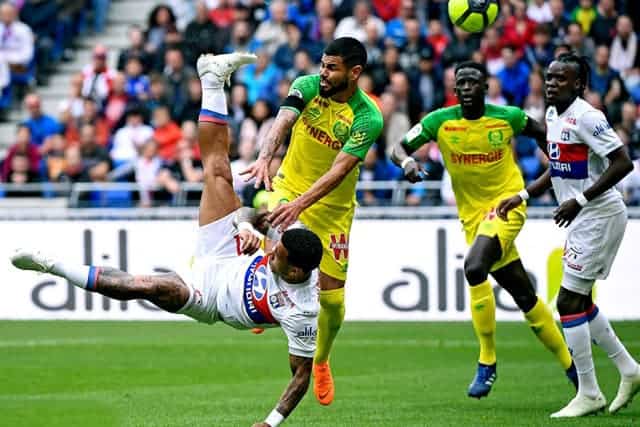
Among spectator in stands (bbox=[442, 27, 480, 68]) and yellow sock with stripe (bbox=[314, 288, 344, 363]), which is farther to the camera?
spectator in stands (bbox=[442, 27, 480, 68])

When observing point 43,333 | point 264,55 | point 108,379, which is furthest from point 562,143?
point 264,55

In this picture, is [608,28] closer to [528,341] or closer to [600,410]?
[528,341]

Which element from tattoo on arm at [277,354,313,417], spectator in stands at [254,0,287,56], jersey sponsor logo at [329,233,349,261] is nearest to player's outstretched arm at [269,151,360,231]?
jersey sponsor logo at [329,233,349,261]

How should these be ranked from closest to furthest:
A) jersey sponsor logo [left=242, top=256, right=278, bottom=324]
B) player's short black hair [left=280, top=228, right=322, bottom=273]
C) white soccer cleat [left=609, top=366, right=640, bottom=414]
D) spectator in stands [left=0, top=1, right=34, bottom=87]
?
player's short black hair [left=280, top=228, right=322, bottom=273] → jersey sponsor logo [left=242, top=256, right=278, bottom=324] → white soccer cleat [left=609, top=366, right=640, bottom=414] → spectator in stands [left=0, top=1, right=34, bottom=87]

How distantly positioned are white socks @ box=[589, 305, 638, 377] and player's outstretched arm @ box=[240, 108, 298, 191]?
2.79 metres

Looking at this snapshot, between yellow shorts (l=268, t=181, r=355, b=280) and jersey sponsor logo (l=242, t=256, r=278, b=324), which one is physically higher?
jersey sponsor logo (l=242, t=256, r=278, b=324)

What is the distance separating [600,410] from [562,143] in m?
2.06

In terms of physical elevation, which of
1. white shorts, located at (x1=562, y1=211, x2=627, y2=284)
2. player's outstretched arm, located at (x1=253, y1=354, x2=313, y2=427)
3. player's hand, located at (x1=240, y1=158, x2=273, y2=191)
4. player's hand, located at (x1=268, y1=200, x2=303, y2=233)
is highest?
player's hand, located at (x1=240, y1=158, x2=273, y2=191)

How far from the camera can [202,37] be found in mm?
22266

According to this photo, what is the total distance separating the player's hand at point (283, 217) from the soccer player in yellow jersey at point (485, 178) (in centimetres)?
173

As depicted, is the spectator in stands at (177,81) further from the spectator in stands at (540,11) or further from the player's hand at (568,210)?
the player's hand at (568,210)

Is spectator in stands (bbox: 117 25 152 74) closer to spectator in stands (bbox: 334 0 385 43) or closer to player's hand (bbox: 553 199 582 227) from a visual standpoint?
spectator in stands (bbox: 334 0 385 43)

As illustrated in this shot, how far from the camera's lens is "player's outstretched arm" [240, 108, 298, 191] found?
9.77 metres

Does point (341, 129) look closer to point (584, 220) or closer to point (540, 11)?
point (584, 220)
